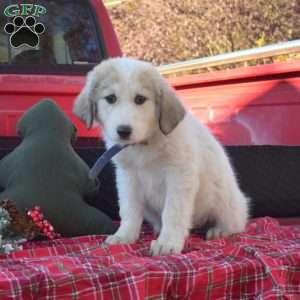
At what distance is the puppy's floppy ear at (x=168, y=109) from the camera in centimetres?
306

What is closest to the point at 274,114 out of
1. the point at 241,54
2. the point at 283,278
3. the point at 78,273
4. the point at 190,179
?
the point at 241,54

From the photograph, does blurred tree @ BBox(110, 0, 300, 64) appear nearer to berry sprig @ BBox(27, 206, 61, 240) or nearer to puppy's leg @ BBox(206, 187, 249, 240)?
puppy's leg @ BBox(206, 187, 249, 240)

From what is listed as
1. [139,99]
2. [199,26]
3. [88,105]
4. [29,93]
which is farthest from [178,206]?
[199,26]

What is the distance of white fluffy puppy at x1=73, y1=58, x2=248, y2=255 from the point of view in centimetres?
302

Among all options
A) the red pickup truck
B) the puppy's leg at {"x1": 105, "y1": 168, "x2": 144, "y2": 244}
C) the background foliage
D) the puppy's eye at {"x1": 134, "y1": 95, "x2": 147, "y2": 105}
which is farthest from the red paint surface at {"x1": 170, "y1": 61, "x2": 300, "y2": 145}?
the background foliage

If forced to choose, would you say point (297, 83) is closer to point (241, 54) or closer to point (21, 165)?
point (241, 54)

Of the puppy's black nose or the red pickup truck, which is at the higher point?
the red pickup truck

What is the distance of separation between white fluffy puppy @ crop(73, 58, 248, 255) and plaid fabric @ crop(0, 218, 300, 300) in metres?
0.21

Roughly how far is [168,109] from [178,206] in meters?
0.48

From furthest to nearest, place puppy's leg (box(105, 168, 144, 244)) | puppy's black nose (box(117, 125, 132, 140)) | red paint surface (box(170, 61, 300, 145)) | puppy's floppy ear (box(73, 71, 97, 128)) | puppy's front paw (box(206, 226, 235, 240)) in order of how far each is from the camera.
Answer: red paint surface (box(170, 61, 300, 145)) → puppy's front paw (box(206, 226, 235, 240)) → puppy's leg (box(105, 168, 144, 244)) → puppy's floppy ear (box(73, 71, 97, 128)) → puppy's black nose (box(117, 125, 132, 140))

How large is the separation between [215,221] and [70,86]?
4.63 feet

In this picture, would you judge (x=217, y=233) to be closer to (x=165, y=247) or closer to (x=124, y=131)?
(x=165, y=247)

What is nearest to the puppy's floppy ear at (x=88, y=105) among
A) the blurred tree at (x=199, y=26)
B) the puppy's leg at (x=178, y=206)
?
the puppy's leg at (x=178, y=206)

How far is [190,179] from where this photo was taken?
10.4 feet
